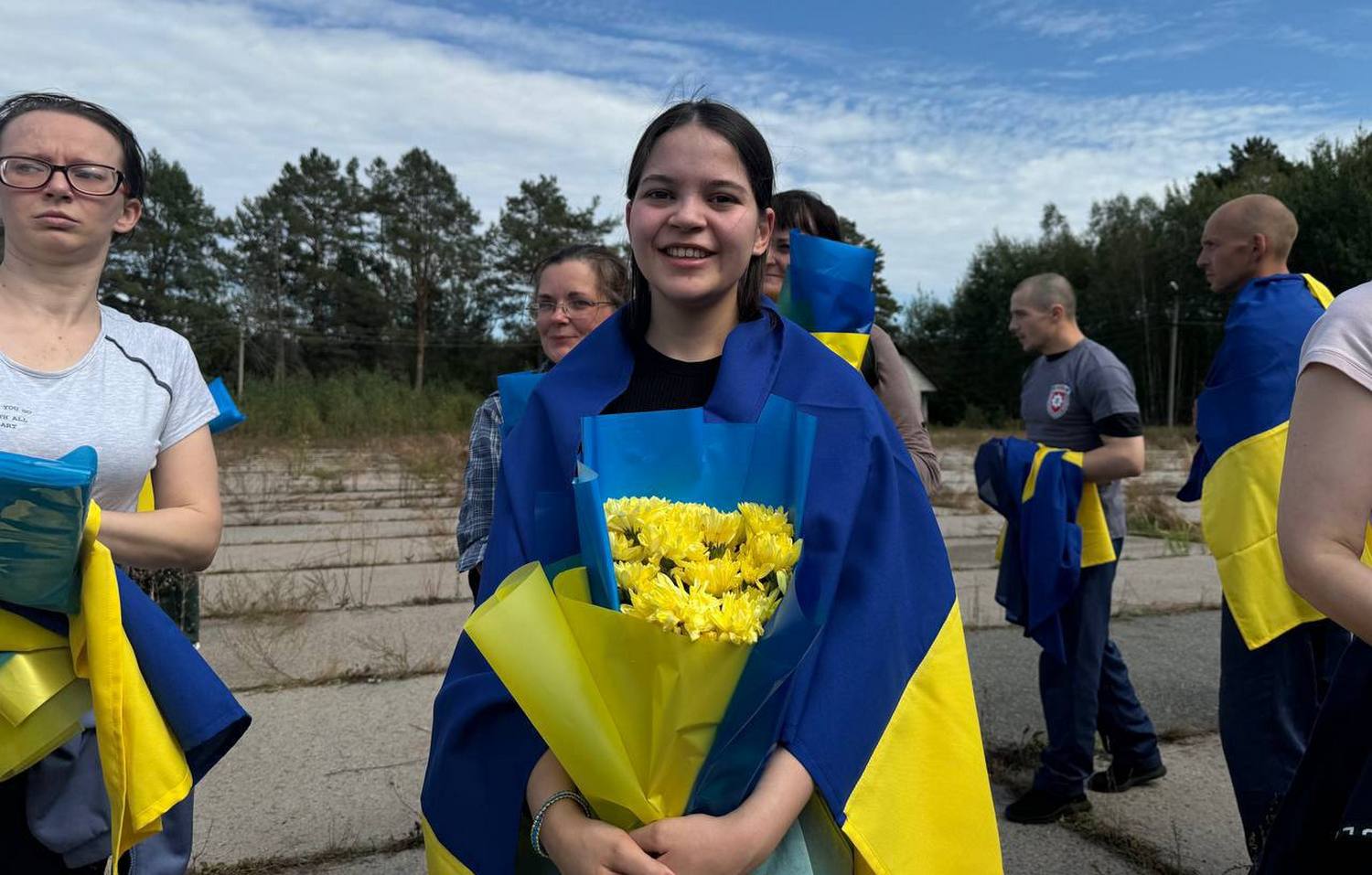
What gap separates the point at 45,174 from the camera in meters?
2.03

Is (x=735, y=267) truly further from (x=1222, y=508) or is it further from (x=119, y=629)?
(x=1222, y=508)

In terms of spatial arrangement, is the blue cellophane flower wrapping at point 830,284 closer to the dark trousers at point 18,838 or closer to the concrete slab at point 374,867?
the concrete slab at point 374,867

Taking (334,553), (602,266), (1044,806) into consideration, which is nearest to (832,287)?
(602,266)

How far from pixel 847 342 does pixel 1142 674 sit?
11.3 ft

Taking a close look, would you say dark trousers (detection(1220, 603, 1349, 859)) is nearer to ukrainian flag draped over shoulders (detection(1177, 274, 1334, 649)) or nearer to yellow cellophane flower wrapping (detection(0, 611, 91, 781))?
ukrainian flag draped over shoulders (detection(1177, 274, 1334, 649))

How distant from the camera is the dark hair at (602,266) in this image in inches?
128

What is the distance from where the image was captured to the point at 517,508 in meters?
1.82

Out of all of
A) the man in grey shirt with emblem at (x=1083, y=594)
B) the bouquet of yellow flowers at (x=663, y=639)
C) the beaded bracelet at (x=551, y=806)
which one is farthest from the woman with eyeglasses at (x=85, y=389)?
the man in grey shirt with emblem at (x=1083, y=594)

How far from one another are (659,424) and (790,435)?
0.72 feet

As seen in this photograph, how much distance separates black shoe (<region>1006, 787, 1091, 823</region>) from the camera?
11.9ft

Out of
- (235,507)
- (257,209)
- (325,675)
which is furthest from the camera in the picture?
(257,209)

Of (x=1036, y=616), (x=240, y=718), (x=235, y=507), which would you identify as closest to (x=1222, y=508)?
(x=1036, y=616)

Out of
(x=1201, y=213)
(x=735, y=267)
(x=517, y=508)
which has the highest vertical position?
(x=1201, y=213)

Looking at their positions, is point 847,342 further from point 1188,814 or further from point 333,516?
point 333,516
